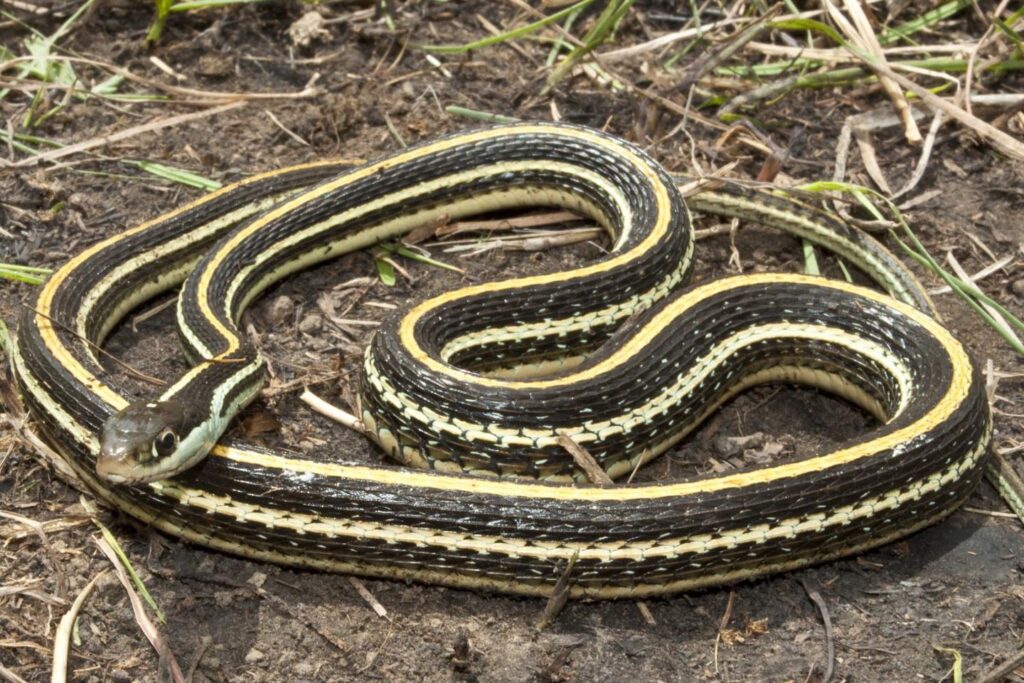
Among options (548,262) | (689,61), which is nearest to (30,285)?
(548,262)

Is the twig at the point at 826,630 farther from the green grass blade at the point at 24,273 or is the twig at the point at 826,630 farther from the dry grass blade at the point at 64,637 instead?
the green grass blade at the point at 24,273

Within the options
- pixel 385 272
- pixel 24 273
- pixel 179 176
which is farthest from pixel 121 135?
pixel 385 272

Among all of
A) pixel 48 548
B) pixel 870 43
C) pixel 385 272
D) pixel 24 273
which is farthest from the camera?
pixel 870 43

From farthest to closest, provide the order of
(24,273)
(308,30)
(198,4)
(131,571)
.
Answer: (308,30) < (198,4) < (24,273) < (131,571)

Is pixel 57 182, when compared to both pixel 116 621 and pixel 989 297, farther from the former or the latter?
pixel 989 297

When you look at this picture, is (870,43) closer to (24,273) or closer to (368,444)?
(368,444)

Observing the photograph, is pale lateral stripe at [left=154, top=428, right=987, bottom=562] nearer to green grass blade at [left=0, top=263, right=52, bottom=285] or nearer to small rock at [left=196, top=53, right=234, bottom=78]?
green grass blade at [left=0, top=263, right=52, bottom=285]

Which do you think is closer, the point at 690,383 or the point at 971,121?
the point at 690,383
